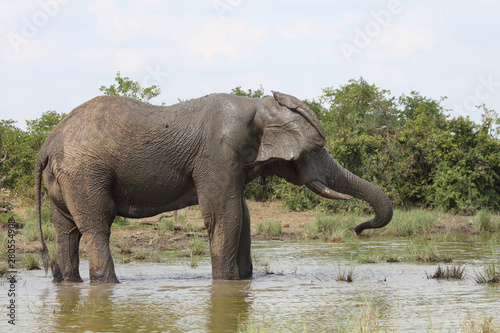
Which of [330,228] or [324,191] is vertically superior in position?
[324,191]

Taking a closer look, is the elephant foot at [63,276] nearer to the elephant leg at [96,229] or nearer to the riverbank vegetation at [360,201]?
the elephant leg at [96,229]

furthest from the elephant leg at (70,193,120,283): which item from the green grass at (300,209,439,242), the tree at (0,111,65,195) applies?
the tree at (0,111,65,195)

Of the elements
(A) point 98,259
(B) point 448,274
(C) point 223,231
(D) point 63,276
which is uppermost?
(C) point 223,231

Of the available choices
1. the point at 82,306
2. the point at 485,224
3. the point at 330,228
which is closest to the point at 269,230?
the point at 330,228

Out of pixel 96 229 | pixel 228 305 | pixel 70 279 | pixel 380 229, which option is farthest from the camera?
pixel 380 229

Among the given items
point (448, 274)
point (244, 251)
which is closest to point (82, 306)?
point (244, 251)

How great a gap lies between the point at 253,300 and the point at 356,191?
2.80 m

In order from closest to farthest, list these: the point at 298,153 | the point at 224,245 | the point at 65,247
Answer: the point at 224,245, the point at 298,153, the point at 65,247

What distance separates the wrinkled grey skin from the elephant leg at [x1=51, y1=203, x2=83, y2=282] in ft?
0.05

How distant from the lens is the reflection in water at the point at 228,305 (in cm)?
617

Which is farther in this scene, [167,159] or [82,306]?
[167,159]

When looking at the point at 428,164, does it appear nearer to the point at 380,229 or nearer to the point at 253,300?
the point at 380,229

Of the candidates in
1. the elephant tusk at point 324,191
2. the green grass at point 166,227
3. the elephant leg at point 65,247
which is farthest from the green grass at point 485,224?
the elephant leg at point 65,247

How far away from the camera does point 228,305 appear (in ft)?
23.4
